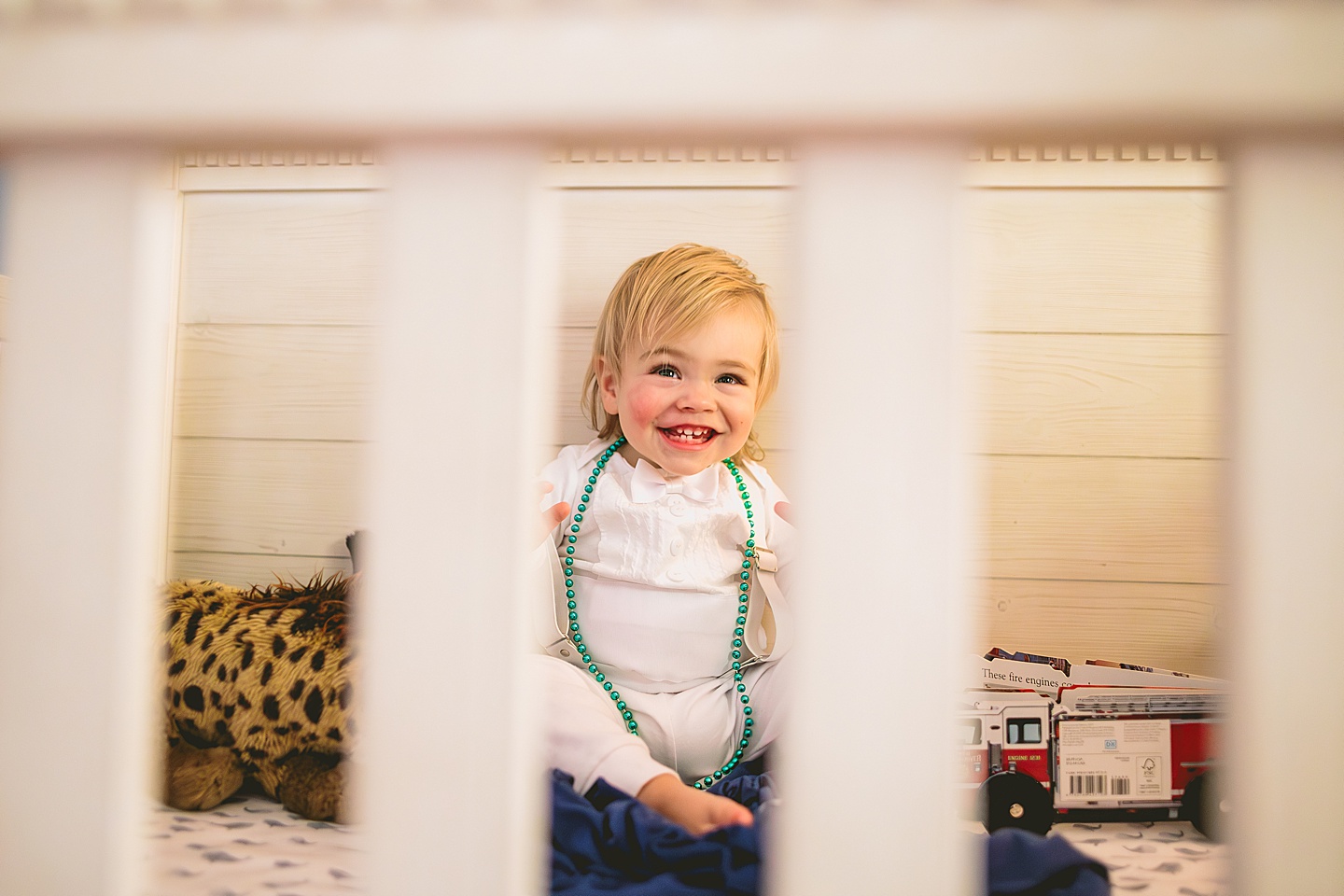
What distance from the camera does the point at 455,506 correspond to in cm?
36

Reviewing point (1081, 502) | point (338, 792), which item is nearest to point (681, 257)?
point (1081, 502)

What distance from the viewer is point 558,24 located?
13.4 inches

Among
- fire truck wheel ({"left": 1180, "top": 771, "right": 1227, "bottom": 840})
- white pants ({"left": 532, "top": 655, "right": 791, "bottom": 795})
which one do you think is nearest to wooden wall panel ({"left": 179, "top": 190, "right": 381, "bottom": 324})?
white pants ({"left": 532, "top": 655, "right": 791, "bottom": 795})

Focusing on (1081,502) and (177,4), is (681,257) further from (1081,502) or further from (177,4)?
(177,4)

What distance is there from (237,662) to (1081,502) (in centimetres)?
107

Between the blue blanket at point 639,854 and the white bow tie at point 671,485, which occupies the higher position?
the white bow tie at point 671,485

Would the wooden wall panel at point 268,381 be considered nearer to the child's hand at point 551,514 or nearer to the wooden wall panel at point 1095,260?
the child's hand at point 551,514

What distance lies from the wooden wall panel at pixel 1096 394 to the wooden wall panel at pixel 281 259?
94 cm

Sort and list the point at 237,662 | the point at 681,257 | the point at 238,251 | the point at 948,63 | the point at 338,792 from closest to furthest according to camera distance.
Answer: the point at 948,63, the point at 338,792, the point at 237,662, the point at 681,257, the point at 238,251

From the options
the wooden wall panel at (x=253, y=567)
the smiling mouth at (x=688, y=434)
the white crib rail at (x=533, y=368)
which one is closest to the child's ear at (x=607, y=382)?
the smiling mouth at (x=688, y=434)

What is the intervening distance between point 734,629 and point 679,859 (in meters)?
0.48

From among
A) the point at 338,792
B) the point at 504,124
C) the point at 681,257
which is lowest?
the point at 338,792

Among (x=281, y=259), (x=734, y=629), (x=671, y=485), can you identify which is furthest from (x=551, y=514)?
(x=281, y=259)

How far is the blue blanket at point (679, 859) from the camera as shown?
54 cm
